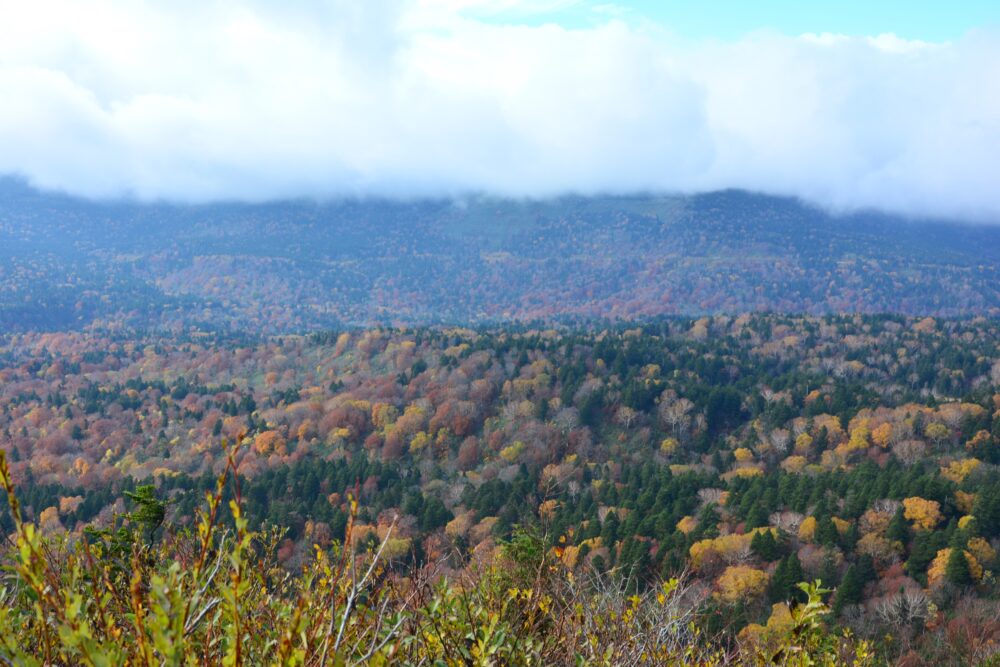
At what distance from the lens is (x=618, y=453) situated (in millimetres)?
101625

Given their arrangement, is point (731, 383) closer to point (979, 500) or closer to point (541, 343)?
point (541, 343)

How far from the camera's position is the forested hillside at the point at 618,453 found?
51000mm

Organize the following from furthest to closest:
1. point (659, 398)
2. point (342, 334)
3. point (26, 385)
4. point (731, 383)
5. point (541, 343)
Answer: point (342, 334), point (26, 385), point (541, 343), point (731, 383), point (659, 398)

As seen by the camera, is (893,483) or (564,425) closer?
(893,483)

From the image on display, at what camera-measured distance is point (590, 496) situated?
7962cm

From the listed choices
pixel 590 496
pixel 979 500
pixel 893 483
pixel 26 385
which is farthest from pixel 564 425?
pixel 26 385

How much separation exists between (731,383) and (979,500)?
6991cm

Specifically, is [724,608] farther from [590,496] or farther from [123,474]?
[123,474]

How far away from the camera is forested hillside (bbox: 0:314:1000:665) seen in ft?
167

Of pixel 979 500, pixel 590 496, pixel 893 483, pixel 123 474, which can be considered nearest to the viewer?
pixel 979 500

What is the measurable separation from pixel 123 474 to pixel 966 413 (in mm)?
115965

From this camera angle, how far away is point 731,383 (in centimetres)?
12650

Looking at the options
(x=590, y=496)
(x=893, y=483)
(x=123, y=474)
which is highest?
(x=893, y=483)

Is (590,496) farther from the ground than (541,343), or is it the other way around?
(541,343)
